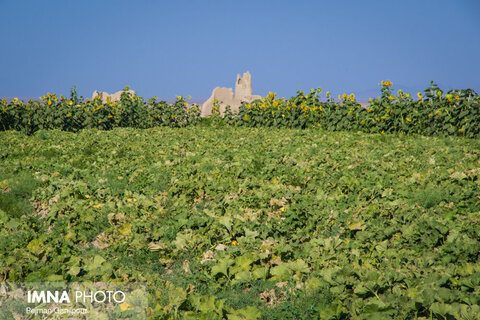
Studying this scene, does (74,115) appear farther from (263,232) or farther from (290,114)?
(263,232)

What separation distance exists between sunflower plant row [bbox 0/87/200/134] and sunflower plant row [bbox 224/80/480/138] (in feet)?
15.5

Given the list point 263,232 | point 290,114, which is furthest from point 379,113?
point 263,232

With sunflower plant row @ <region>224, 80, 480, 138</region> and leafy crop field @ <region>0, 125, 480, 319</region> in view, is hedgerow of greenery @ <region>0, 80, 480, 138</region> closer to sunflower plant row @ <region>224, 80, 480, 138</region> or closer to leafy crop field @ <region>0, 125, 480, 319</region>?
sunflower plant row @ <region>224, 80, 480, 138</region>

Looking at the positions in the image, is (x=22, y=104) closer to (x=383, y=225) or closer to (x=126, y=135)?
(x=126, y=135)

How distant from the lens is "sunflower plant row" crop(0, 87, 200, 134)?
18.2 meters

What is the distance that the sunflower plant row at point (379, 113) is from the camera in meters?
13.8

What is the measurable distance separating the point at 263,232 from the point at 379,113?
38.3 feet

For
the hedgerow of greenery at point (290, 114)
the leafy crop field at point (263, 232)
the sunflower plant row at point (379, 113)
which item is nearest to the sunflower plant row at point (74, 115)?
the hedgerow of greenery at point (290, 114)

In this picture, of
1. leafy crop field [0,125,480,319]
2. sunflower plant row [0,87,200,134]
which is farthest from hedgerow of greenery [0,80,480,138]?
leafy crop field [0,125,480,319]

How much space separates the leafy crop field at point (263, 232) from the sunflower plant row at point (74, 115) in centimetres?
962

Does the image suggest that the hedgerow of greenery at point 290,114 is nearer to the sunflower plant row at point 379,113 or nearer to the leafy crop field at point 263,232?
the sunflower plant row at point 379,113

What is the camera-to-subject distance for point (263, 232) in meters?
5.04

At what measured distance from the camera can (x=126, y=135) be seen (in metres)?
14.3

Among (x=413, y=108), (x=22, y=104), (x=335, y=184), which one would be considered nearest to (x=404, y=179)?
(x=335, y=184)
